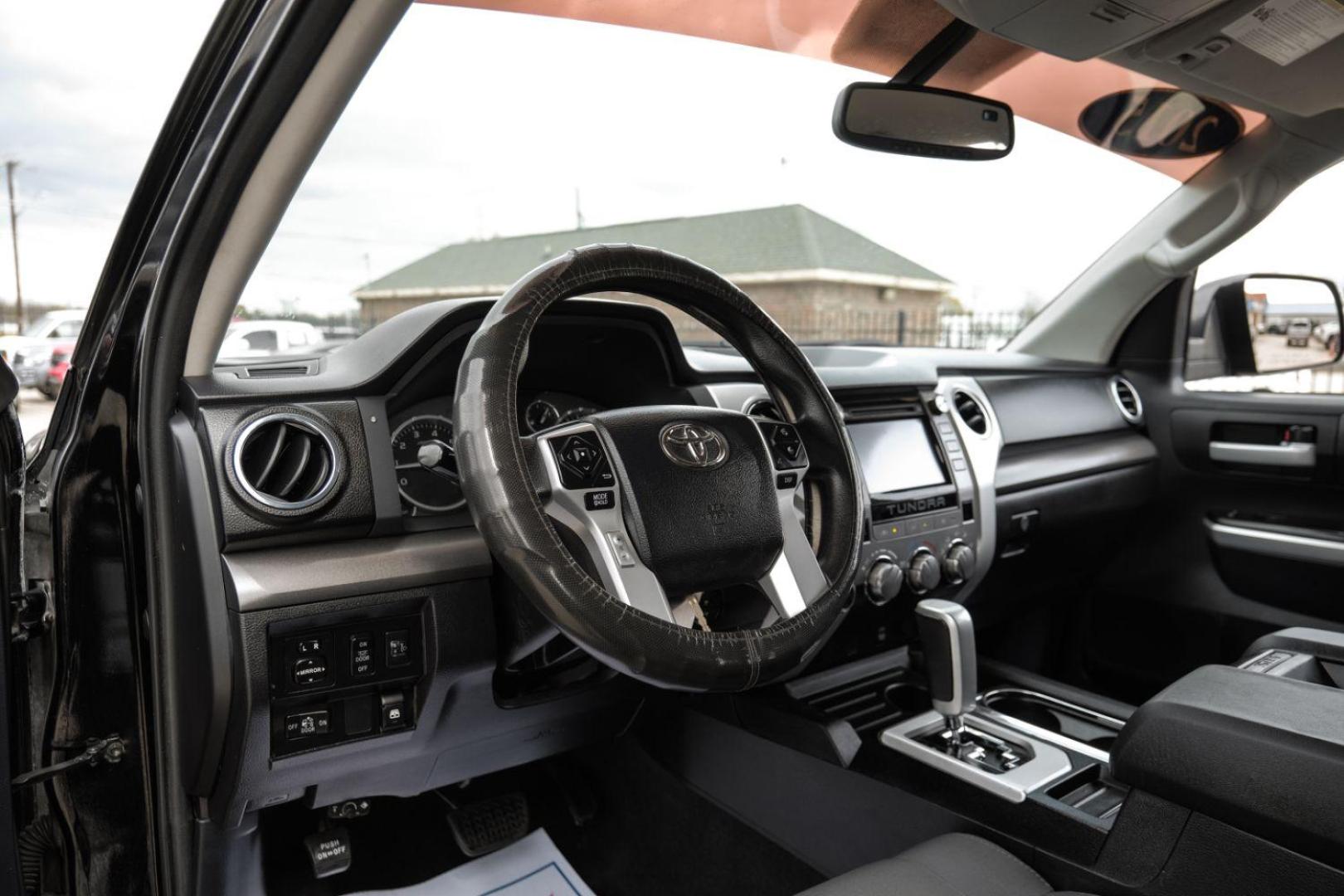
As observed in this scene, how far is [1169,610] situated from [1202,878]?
164 cm

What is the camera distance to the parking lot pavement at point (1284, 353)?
2.61 meters

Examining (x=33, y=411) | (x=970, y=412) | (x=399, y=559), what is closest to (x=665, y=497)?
(x=399, y=559)

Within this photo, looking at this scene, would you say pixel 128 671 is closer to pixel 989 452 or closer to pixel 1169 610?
pixel 989 452

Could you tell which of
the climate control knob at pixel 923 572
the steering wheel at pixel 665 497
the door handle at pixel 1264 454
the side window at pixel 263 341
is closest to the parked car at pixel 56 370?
the side window at pixel 263 341

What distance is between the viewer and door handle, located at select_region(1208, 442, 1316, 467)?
2.44 metres

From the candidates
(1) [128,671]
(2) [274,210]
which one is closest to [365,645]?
(1) [128,671]

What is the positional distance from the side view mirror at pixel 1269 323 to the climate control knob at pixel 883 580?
4.68 feet

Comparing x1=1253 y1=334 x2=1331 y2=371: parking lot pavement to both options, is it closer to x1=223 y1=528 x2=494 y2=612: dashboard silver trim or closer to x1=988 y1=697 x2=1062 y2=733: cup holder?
x1=988 y1=697 x2=1062 y2=733: cup holder

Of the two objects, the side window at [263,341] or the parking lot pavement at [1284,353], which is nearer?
the side window at [263,341]

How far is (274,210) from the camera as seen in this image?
1.22 metres

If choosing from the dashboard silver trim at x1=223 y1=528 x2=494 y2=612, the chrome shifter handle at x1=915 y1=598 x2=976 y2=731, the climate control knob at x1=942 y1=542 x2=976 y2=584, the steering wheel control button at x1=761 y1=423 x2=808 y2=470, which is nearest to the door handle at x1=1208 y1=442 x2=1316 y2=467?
the climate control knob at x1=942 y1=542 x2=976 y2=584

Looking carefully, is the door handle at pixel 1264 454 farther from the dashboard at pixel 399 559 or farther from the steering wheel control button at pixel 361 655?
the steering wheel control button at pixel 361 655

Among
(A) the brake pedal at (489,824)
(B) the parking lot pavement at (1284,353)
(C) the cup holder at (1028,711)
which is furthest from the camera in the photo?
(B) the parking lot pavement at (1284,353)

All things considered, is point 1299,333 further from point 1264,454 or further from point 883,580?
point 883,580
